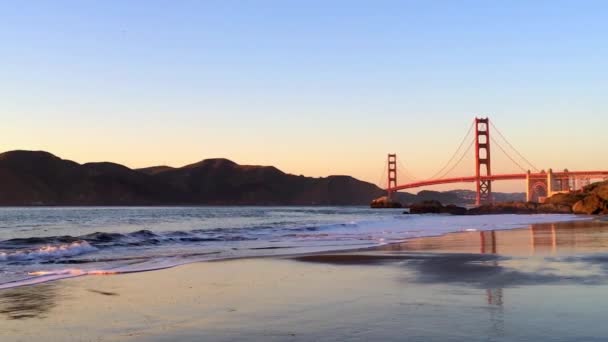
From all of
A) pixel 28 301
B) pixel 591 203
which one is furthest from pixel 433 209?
pixel 28 301

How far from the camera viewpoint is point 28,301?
7152 millimetres

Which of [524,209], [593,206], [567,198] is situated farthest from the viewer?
[567,198]

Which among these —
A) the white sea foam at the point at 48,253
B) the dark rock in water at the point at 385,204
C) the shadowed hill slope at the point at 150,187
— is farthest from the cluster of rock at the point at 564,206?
the shadowed hill slope at the point at 150,187

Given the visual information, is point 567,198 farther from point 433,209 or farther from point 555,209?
point 433,209

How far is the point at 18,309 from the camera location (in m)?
6.59

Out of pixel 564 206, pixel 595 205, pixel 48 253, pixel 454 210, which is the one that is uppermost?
pixel 595 205

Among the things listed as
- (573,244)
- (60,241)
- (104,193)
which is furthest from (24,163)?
(573,244)

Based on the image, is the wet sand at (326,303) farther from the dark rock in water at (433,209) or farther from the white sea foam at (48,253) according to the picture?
the dark rock in water at (433,209)

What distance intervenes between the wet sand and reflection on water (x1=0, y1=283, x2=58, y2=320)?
1 cm

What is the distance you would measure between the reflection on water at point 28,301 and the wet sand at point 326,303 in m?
0.01

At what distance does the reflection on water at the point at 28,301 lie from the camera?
20.8 ft

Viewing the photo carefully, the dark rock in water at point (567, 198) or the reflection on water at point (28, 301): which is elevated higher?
the dark rock in water at point (567, 198)

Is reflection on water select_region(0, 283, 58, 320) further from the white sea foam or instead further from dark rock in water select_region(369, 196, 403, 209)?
dark rock in water select_region(369, 196, 403, 209)

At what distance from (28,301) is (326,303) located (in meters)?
3.51
